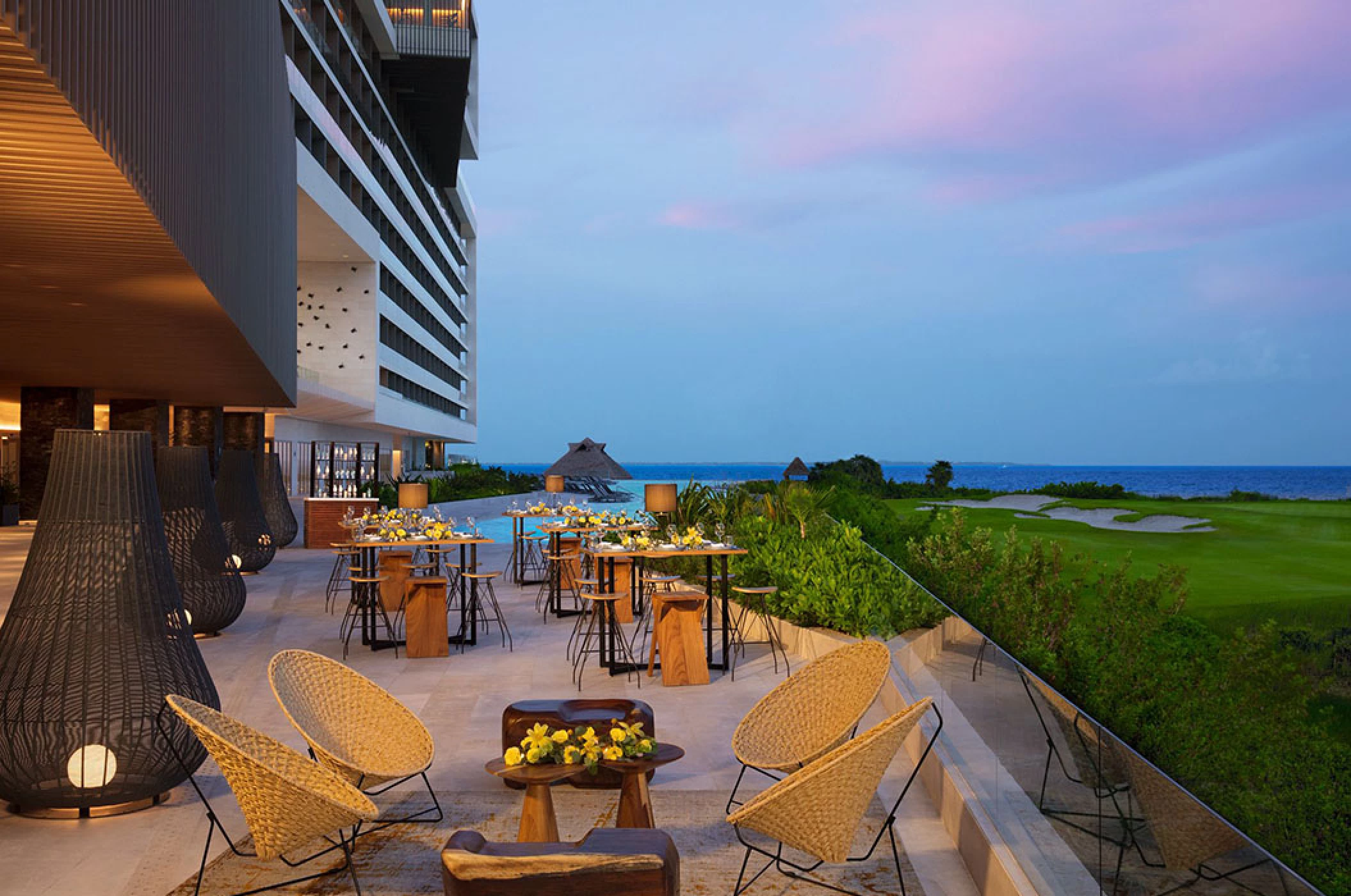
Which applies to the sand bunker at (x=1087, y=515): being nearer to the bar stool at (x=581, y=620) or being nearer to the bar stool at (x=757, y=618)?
the bar stool at (x=581, y=620)

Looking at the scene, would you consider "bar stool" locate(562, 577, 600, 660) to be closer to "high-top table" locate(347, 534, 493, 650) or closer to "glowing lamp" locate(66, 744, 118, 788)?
"high-top table" locate(347, 534, 493, 650)

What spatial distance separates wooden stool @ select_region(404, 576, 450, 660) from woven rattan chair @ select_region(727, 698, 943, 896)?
666 cm

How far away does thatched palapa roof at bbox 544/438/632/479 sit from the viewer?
26.3 m

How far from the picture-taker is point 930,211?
3871 inches

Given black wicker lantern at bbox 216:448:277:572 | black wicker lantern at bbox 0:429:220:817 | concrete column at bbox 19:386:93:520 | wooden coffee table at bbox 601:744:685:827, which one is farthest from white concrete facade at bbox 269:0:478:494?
wooden coffee table at bbox 601:744:685:827

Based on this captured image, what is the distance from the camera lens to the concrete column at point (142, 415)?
22297 mm

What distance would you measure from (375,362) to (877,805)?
35.8 metres

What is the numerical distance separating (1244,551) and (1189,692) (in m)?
15.9

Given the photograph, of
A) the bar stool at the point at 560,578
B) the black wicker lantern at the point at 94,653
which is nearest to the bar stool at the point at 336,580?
the bar stool at the point at 560,578

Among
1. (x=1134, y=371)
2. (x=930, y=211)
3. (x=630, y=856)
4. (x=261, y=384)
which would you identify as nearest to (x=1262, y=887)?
(x=630, y=856)

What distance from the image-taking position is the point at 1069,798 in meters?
3.69

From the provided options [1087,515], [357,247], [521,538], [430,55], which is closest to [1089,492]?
[1087,515]

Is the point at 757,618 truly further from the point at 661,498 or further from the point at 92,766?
the point at 92,766

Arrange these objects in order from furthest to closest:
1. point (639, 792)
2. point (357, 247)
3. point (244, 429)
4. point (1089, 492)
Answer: point (357, 247), point (1089, 492), point (244, 429), point (639, 792)
